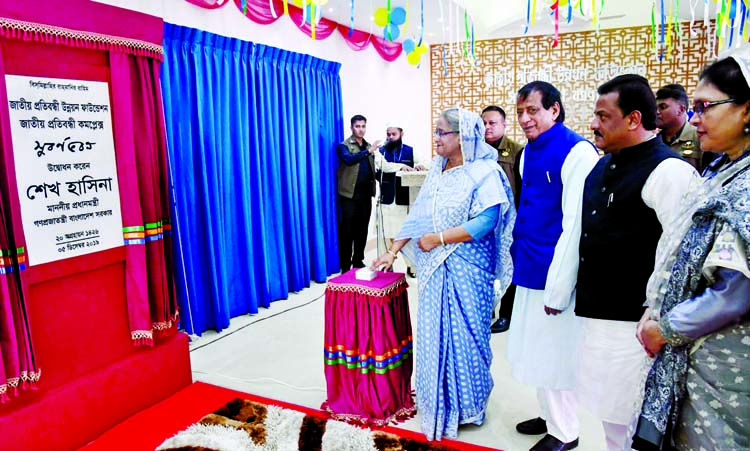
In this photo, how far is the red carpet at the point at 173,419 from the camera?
2297 millimetres

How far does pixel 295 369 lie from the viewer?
308cm

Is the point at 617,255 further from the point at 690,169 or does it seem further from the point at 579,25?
the point at 579,25

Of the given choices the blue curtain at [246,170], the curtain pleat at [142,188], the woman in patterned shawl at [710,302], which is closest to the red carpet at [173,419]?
the curtain pleat at [142,188]

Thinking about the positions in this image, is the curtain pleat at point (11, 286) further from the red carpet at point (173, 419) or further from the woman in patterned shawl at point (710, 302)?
the woman in patterned shawl at point (710, 302)

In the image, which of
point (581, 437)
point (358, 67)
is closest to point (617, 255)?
point (581, 437)

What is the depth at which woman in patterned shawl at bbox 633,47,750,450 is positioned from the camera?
3.57 ft

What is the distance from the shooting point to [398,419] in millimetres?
2457

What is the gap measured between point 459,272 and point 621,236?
0.82 m

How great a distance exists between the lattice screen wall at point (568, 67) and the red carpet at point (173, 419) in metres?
5.87

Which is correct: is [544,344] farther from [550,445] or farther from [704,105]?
[704,105]

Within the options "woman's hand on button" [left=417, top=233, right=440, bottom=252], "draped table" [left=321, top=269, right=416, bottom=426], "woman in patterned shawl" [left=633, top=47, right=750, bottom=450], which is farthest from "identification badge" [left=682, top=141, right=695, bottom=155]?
"woman in patterned shawl" [left=633, top=47, right=750, bottom=450]

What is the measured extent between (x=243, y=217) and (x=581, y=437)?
9.01 feet

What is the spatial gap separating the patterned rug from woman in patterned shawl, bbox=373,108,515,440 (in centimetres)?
21

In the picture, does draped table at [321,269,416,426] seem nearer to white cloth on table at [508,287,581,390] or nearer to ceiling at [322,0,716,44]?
white cloth on table at [508,287,581,390]
